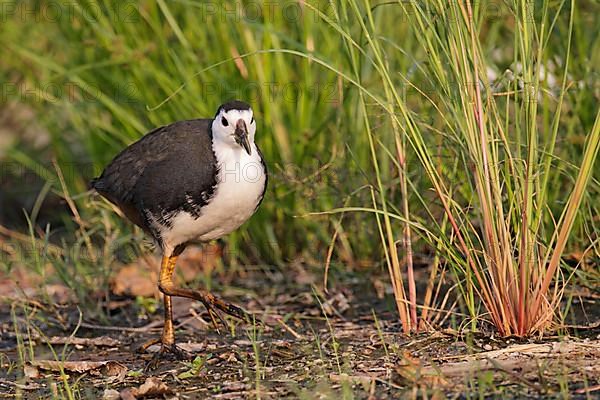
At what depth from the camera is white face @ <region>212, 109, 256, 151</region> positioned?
408 centimetres

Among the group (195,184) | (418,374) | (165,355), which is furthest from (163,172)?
(418,374)

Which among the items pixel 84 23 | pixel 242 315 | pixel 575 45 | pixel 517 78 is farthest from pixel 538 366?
pixel 84 23

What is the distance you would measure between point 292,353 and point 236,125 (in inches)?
37.2

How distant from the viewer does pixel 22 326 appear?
15.9 feet

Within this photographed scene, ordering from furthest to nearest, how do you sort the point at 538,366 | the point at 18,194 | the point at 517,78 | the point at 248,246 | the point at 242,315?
the point at 18,194
the point at 248,246
the point at 242,315
the point at 517,78
the point at 538,366

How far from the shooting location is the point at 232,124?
4.09 metres

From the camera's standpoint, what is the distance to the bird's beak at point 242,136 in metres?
4.05

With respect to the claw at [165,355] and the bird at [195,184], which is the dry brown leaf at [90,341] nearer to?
the bird at [195,184]

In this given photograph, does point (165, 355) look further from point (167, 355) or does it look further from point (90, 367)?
point (90, 367)

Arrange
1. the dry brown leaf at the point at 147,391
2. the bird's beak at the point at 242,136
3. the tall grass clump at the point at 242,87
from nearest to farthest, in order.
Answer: the dry brown leaf at the point at 147,391, the bird's beak at the point at 242,136, the tall grass clump at the point at 242,87

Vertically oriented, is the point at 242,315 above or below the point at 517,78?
below

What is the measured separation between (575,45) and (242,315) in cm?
216

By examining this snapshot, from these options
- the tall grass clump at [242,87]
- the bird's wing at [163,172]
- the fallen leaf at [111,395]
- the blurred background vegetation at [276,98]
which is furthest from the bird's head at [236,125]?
the fallen leaf at [111,395]

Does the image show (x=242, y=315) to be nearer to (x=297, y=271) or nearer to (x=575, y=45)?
(x=297, y=271)
